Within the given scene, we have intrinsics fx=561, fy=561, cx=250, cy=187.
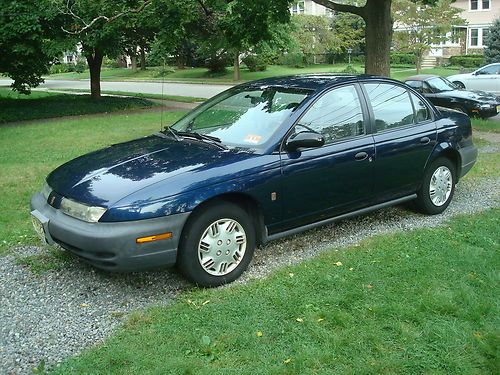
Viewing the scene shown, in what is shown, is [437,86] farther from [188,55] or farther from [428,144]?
[188,55]

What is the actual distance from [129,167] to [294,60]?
4059 centimetres

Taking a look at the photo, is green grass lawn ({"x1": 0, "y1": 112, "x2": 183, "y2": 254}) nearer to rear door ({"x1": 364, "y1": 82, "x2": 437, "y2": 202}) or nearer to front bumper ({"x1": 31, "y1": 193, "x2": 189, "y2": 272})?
front bumper ({"x1": 31, "y1": 193, "x2": 189, "y2": 272})

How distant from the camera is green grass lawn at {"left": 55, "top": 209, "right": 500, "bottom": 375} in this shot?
330 cm

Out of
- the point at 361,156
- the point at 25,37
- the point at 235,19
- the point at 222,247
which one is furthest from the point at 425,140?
the point at 25,37

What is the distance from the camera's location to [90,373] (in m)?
3.22

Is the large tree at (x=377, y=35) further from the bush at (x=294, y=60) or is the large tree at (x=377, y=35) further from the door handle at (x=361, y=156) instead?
the bush at (x=294, y=60)

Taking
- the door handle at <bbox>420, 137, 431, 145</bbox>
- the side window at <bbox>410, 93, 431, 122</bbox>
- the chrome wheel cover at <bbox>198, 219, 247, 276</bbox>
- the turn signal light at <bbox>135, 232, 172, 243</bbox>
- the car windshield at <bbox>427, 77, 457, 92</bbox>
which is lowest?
the chrome wheel cover at <bbox>198, 219, 247, 276</bbox>

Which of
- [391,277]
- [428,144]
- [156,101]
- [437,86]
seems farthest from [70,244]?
[156,101]

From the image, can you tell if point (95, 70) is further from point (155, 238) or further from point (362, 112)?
point (155, 238)

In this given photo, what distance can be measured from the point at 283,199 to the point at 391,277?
1.08m

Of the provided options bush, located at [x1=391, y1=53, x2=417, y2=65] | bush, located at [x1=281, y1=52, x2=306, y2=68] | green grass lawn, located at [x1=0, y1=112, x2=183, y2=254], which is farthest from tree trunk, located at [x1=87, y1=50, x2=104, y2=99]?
bush, located at [x1=391, y1=53, x2=417, y2=65]

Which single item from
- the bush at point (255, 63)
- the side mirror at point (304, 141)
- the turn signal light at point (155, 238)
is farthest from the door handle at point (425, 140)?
the bush at point (255, 63)

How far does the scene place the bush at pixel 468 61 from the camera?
39.0 m

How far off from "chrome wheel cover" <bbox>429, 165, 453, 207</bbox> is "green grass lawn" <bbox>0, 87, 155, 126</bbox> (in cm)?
1429
